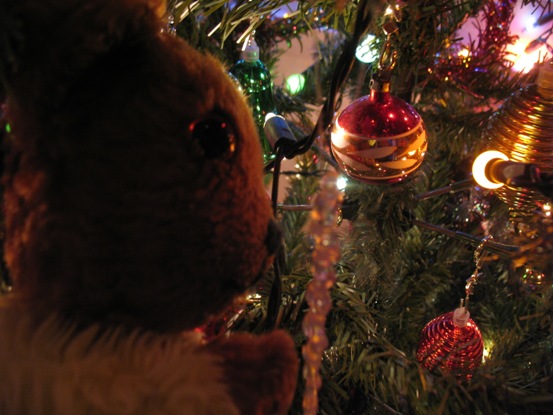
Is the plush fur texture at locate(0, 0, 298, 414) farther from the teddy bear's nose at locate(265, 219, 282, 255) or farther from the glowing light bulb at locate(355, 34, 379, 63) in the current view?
the glowing light bulb at locate(355, 34, 379, 63)

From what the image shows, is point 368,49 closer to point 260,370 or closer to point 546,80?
point 546,80

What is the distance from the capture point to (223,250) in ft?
0.78

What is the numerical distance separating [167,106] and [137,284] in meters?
0.09

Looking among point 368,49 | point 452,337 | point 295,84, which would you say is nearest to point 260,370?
point 452,337

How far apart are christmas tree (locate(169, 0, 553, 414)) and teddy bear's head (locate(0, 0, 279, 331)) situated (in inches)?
2.4

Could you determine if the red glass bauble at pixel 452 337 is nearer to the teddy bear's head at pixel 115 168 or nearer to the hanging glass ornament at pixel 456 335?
the hanging glass ornament at pixel 456 335

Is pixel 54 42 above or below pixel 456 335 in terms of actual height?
above

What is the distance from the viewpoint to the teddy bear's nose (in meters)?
0.26

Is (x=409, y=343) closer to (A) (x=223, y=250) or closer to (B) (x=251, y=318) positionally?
(B) (x=251, y=318)

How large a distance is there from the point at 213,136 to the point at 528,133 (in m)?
0.34

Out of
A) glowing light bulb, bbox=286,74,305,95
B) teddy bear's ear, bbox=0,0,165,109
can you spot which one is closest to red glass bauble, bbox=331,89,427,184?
teddy bear's ear, bbox=0,0,165,109

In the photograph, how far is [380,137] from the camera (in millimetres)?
398

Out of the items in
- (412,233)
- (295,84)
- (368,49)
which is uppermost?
(368,49)

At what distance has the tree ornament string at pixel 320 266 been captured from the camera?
0.74ft
